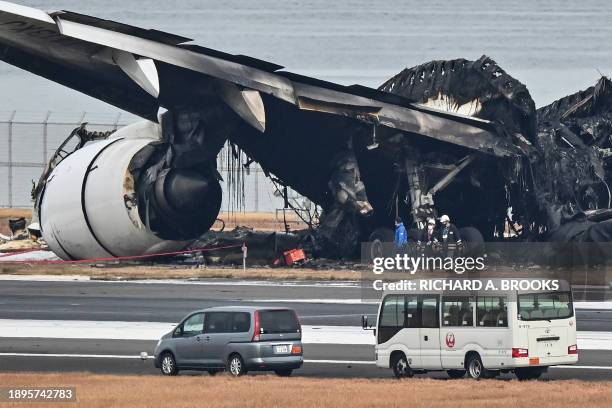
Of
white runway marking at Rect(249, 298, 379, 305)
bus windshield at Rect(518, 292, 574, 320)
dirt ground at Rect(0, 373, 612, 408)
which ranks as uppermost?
white runway marking at Rect(249, 298, 379, 305)

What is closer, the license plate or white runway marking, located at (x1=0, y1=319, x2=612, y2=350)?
the license plate

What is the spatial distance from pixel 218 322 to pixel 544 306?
727cm

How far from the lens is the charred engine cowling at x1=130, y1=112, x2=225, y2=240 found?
54.9 metres

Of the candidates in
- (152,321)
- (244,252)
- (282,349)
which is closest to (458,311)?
(282,349)

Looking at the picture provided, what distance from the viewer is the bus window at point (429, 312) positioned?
87.5ft

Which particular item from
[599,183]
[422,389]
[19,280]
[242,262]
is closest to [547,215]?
[599,183]

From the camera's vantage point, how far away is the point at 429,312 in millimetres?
26844

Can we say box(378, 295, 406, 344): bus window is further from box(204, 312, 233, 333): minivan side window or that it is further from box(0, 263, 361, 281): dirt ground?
box(0, 263, 361, 281): dirt ground

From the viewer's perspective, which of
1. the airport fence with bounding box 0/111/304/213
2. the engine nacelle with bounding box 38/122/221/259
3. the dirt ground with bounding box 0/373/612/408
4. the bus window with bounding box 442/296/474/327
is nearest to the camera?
the dirt ground with bounding box 0/373/612/408

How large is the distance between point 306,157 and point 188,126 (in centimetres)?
722

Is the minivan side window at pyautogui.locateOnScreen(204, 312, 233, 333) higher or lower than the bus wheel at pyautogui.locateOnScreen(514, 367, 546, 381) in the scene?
higher

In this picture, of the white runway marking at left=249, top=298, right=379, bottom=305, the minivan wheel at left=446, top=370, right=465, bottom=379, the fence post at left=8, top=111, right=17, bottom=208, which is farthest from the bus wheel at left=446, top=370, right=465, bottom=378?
the fence post at left=8, top=111, right=17, bottom=208

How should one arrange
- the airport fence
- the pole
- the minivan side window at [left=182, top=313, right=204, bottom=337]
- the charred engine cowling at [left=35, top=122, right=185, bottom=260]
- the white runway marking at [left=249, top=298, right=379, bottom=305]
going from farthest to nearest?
the airport fence → the pole → the charred engine cowling at [left=35, top=122, right=185, bottom=260] → the white runway marking at [left=249, top=298, right=379, bottom=305] → the minivan side window at [left=182, top=313, right=204, bottom=337]

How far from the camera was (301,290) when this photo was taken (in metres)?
49.3
